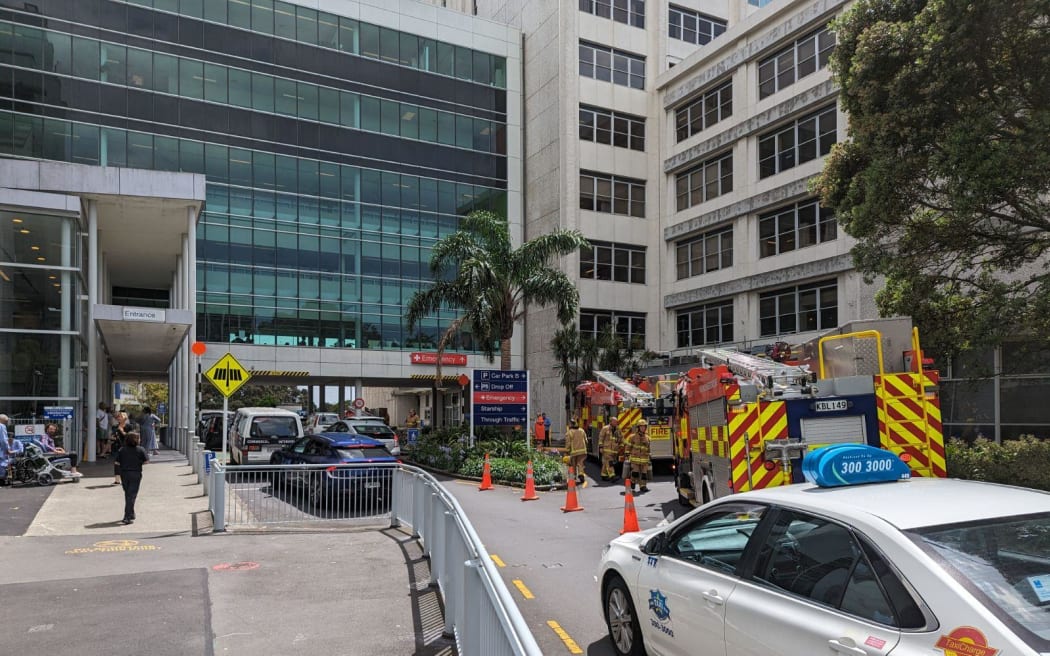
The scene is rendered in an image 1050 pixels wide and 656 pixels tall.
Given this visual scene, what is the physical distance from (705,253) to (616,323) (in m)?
6.04

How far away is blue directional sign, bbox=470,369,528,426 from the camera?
24406 millimetres

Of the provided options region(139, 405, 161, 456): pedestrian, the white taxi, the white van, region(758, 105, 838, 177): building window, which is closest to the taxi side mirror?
the white taxi

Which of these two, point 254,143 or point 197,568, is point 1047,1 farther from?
point 254,143

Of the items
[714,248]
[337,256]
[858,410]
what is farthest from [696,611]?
[337,256]

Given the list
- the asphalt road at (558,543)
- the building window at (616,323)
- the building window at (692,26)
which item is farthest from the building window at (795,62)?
the asphalt road at (558,543)

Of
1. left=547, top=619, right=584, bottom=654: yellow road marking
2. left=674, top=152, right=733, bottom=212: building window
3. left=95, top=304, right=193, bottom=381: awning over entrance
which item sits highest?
left=674, top=152, right=733, bottom=212: building window

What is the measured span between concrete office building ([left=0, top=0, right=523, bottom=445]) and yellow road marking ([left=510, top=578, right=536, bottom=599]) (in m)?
26.1

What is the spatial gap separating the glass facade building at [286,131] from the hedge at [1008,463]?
31.6m

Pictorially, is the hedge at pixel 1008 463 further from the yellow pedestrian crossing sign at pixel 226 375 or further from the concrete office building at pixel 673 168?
the concrete office building at pixel 673 168

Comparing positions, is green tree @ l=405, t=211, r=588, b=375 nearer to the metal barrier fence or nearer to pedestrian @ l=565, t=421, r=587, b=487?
pedestrian @ l=565, t=421, r=587, b=487

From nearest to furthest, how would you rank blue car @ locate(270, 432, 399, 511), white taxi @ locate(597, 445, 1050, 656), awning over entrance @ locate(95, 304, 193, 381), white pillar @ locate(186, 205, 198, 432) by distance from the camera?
white taxi @ locate(597, 445, 1050, 656)
blue car @ locate(270, 432, 399, 511)
awning over entrance @ locate(95, 304, 193, 381)
white pillar @ locate(186, 205, 198, 432)

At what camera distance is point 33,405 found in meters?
21.2

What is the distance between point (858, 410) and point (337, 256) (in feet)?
118

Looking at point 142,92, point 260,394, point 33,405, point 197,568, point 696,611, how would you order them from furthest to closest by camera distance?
point 260,394 → point 142,92 → point 33,405 → point 197,568 → point 696,611
